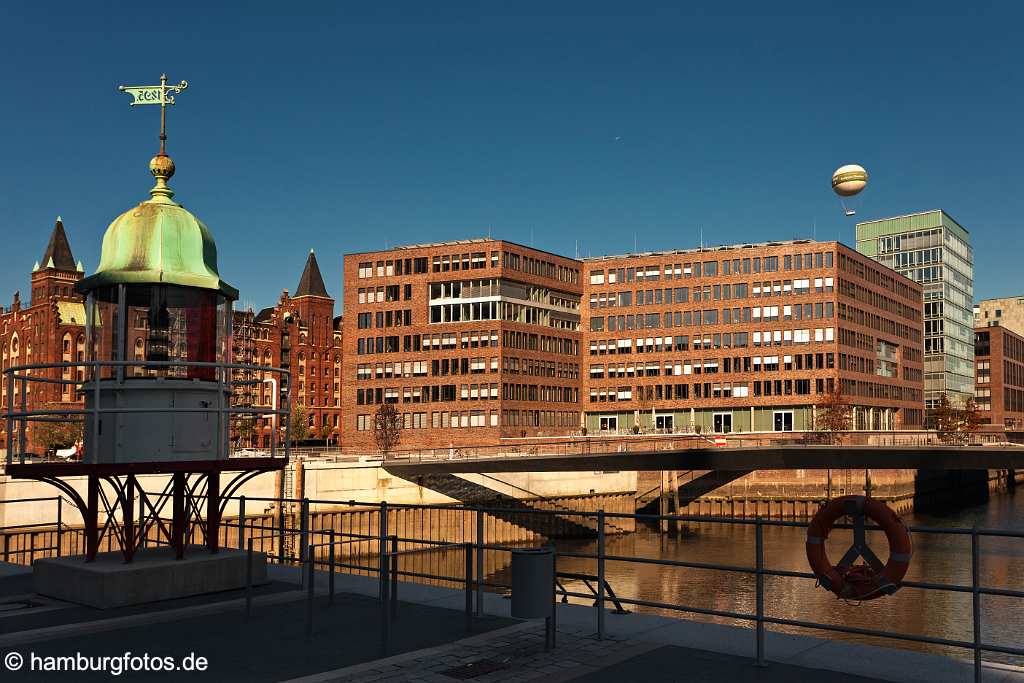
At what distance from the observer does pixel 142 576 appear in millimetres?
14703

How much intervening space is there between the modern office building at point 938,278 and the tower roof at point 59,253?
13249 centimetres

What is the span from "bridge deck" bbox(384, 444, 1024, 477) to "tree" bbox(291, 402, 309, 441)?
3204 inches

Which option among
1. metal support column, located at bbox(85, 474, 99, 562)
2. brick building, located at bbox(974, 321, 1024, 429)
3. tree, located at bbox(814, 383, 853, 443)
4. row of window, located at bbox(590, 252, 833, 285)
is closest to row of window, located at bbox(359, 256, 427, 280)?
row of window, located at bbox(590, 252, 833, 285)

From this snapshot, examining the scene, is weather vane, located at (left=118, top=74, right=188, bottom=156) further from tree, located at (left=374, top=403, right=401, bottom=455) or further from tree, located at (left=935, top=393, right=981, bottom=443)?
tree, located at (left=935, top=393, right=981, bottom=443)

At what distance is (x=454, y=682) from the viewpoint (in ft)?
33.7

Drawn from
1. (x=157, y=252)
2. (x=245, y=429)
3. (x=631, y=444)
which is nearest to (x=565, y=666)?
(x=157, y=252)

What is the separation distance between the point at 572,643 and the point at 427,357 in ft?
332

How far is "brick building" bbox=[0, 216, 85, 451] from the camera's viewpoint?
5182 inches

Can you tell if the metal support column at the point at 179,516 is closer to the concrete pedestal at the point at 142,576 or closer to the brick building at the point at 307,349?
the concrete pedestal at the point at 142,576

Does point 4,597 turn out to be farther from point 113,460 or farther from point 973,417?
point 973,417

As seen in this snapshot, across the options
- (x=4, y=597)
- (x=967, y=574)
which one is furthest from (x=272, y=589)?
(x=967, y=574)

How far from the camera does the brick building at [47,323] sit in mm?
131625

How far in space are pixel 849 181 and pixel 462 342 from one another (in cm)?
5996

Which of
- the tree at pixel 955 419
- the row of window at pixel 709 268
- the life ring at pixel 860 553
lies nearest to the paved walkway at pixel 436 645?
the life ring at pixel 860 553
